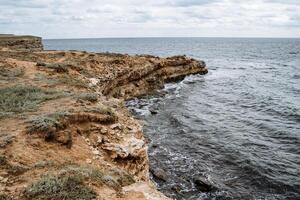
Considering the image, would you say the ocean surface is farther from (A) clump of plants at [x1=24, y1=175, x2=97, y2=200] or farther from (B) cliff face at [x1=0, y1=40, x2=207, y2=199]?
(A) clump of plants at [x1=24, y1=175, x2=97, y2=200]

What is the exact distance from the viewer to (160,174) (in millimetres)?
21297

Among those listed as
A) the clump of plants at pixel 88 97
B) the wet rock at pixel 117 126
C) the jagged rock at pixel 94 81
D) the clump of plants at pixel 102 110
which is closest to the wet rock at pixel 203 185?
the wet rock at pixel 117 126

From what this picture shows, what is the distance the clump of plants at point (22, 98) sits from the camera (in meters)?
17.0

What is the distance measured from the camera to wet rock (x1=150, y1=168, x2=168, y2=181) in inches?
828

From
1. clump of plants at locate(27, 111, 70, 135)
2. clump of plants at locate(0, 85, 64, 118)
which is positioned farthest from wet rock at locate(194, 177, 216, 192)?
clump of plants at locate(0, 85, 64, 118)

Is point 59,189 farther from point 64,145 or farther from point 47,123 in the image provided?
point 47,123

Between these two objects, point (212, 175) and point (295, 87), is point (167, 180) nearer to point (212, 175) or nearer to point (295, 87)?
point (212, 175)

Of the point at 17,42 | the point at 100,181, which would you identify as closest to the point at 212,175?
the point at 100,181

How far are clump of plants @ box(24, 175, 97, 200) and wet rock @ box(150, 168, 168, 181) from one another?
11.0 m

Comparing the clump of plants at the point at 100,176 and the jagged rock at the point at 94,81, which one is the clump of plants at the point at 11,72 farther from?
the clump of plants at the point at 100,176

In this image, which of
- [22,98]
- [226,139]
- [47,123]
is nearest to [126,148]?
[47,123]

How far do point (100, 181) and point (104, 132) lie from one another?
4.51 metres

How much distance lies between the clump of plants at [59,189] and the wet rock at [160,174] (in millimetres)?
11007

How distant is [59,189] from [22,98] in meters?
10.5
